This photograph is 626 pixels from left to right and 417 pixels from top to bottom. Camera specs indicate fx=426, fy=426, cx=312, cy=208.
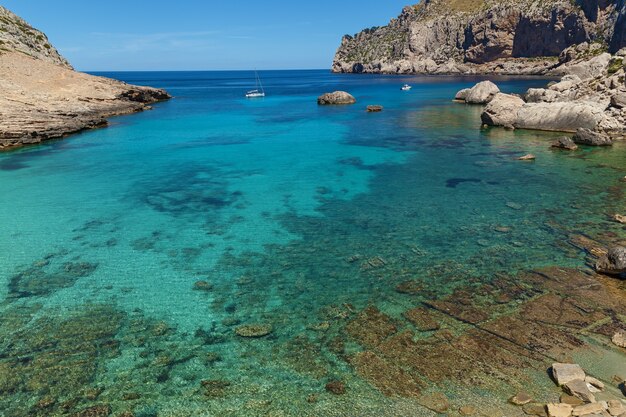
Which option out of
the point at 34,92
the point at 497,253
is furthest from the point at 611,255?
the point at 34,92

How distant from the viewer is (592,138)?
3625cm

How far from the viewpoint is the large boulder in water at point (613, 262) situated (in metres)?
14.1

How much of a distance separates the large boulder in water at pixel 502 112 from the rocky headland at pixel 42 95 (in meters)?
48.0

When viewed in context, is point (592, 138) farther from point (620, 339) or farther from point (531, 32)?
point (531, 32)

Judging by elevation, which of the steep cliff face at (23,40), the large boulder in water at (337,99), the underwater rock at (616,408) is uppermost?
the steep cliff face at (23,40)

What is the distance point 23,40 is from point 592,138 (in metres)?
85.4

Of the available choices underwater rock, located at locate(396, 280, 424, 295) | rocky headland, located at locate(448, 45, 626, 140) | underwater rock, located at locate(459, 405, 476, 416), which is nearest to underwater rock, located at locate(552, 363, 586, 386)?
underwater rock, located at locate(459, 405, 476, 416)

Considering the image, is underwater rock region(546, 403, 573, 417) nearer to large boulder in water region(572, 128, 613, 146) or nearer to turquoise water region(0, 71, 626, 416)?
turquoise water region(0, 71, 626, 416)

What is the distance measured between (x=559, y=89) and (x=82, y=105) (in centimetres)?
6338

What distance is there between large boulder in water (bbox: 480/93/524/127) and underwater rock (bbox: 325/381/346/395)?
44.8 metres

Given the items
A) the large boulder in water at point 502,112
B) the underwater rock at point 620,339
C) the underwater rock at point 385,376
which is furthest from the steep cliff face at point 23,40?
the underwater rock at point 620,339

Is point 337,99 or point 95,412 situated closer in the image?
point 95,412

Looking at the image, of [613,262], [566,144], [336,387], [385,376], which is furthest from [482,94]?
[336,387]

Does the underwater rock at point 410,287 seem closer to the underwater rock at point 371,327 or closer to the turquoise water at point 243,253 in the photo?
the turquoise water at point 243,253
